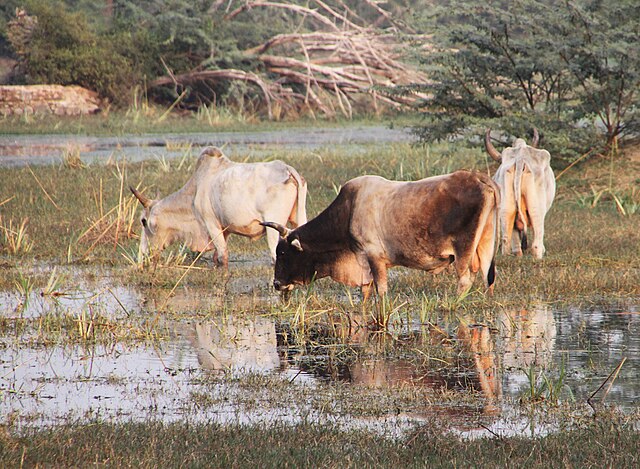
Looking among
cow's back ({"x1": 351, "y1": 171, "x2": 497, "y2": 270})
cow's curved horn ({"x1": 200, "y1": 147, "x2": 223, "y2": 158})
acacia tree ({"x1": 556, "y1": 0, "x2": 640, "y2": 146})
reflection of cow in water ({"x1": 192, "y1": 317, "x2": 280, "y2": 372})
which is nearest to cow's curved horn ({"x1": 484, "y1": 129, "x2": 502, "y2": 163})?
cow's back ({"x1": 351, "y1": 171, "x2": 497, "y2": 270})

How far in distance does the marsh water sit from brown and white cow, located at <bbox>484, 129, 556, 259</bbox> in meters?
2.24

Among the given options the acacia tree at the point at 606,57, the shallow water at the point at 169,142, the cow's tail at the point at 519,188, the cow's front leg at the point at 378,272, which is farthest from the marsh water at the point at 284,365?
the shallow water at the point at 169,142

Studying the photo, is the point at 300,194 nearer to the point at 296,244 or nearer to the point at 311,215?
the point at 296,244

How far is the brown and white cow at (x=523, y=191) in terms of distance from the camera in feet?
35.7

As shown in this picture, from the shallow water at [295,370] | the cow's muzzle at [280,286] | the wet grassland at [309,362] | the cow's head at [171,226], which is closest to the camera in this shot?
the wet grassland at [309,362]

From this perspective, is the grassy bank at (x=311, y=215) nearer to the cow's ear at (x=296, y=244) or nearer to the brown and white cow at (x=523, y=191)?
the brown and white cow at (x=523, y=191)

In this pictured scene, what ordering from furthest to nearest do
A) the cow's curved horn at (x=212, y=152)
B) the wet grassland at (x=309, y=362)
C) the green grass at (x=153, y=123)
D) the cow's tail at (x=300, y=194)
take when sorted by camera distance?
1. the green grass at (x=153, y=123)
2. the cow's curved horn at (x=212, y=152)
3. the cow's tail at (x=300, y=194)
4. the wet grassland at (x=309, y=362)

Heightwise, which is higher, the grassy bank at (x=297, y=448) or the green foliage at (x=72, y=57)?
the grassy bank at (x=297, y=448)

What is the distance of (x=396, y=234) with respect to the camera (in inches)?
335

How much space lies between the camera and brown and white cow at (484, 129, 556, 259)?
428 inches

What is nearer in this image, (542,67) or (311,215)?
(311,215)

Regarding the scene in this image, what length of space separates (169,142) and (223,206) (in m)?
14.1

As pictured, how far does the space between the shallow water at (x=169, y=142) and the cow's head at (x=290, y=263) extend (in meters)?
11.0

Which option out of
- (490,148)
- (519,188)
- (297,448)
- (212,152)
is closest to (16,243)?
(212,152)
